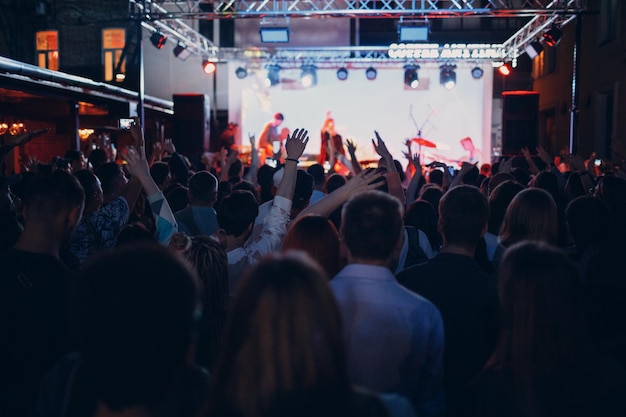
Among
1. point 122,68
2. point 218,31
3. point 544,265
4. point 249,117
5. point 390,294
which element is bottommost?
point 390,294

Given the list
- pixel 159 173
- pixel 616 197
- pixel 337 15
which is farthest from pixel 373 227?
pixel 337 15

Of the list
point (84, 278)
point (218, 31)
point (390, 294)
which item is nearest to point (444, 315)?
point (390, 294)

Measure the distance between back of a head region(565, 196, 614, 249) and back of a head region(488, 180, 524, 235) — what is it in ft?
2.16

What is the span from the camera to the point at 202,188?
4422 mm

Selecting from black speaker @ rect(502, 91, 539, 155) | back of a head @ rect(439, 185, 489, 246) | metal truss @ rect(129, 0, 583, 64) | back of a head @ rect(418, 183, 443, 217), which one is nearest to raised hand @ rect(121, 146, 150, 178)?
back of a head @ rect(439, 185, 489, 246)

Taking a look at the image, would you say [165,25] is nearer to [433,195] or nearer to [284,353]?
[433,195]

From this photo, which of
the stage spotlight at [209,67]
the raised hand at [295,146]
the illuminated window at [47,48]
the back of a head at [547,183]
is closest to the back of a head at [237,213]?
the raised hand at [295,146]

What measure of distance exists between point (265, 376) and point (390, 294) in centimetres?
104

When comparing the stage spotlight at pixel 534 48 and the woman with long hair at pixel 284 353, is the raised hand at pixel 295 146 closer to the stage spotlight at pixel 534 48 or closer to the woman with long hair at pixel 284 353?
the woman with long hair at pixel 284 353

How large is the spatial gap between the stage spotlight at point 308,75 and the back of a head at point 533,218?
13.6 metres

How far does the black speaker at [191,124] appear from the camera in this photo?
1454 cm

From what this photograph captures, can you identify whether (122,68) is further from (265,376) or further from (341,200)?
(265,376)

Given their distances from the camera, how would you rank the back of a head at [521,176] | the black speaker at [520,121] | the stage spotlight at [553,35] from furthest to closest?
the black speaker at [520,121] → the stage spotlight at [553,35] → the back of a head at [521,176]

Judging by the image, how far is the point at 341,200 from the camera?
309 cm
